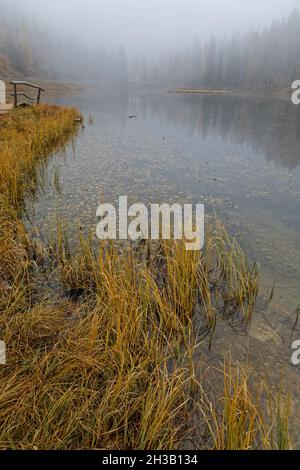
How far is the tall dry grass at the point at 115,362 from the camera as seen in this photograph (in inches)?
112

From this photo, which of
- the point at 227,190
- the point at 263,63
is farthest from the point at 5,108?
Result: the point at 263,63

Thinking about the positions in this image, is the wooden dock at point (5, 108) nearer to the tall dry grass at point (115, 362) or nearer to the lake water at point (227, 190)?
the lake water at point (227, 190)

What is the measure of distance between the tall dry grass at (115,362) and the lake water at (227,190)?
0.61 meters

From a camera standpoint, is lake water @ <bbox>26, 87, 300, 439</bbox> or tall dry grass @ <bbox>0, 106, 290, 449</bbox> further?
lake water @ <bbox>26, 87, 300, 439</bbox>

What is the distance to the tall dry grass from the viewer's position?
2.85 metres

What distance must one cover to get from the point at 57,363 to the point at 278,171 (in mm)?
14016

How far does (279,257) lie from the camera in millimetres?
6832

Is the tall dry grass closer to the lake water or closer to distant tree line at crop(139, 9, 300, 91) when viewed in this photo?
the lake water

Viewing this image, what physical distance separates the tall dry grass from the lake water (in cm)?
61

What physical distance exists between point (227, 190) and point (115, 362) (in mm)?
9407

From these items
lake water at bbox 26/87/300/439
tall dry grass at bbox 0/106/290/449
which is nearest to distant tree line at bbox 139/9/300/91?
lake water at bbox 26/87/300/439

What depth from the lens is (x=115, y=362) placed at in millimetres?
3537

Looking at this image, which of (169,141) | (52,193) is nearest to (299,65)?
(169,141)
